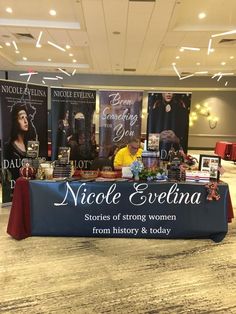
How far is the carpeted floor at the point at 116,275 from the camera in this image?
2206mm

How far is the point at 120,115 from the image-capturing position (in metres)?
5.20

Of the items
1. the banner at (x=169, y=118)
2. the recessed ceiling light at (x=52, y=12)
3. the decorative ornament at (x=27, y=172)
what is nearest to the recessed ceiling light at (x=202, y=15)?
the banner at (x=169, y=118)

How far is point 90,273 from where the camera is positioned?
8.74 ft

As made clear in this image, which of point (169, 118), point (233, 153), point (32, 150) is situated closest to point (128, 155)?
point (32, 150)

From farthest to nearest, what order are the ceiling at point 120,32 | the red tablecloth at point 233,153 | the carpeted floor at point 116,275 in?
the red tablecloth at point 233,153 → the ceiling at point 120,32 → the carpeted floor at point 116,275

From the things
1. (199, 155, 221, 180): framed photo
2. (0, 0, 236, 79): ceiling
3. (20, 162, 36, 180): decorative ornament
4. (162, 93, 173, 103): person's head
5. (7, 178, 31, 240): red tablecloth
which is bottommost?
(7, 178, 31, 240): red tablecloth

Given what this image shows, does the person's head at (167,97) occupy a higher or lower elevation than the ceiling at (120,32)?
lower

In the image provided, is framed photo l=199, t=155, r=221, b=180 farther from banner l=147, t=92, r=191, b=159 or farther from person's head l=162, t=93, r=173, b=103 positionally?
person's head l=162, t=93, r=173, b=103

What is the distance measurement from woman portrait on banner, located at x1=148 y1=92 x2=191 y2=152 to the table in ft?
8.78

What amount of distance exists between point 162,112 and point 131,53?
4568mm

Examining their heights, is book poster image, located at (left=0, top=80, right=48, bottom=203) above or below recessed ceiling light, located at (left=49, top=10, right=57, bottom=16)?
below

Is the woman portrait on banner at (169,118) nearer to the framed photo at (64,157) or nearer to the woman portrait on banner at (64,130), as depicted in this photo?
the woman portrait on banner at (64,130)

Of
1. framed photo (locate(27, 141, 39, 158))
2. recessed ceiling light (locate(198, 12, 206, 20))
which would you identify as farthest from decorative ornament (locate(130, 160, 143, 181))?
recessed ceiling light (locate(198, 12, 206, 20))

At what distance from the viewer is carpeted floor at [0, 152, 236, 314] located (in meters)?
2.21
